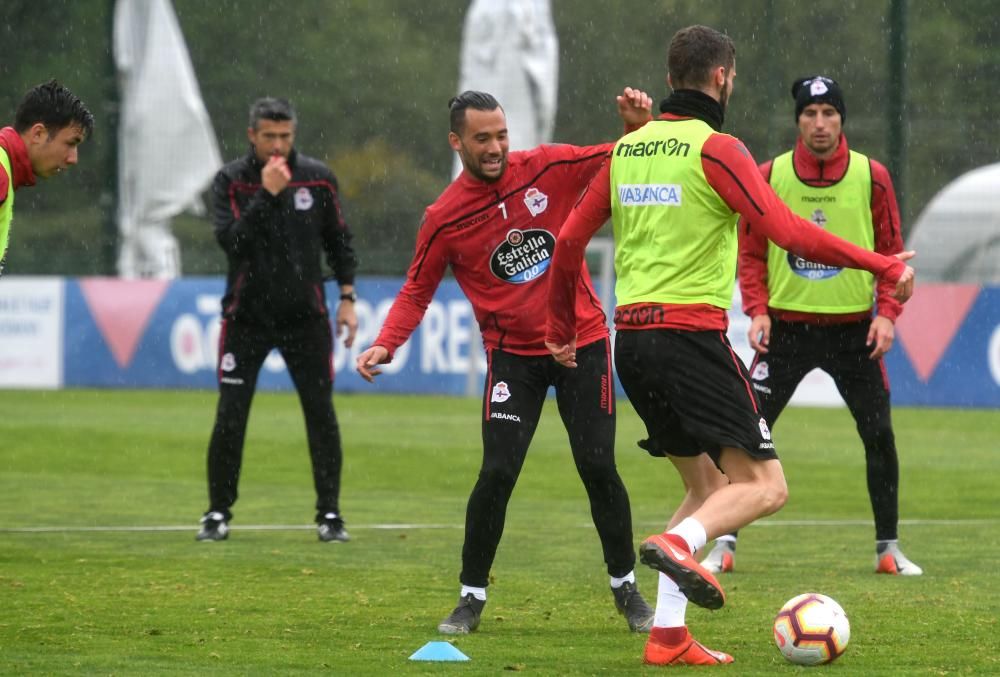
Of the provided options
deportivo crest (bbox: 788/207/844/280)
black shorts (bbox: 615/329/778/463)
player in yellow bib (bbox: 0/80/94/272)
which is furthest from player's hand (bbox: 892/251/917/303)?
player in yellow bib (bbox: 0/80/94/272)

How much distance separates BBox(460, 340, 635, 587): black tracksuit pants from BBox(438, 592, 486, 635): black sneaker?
76 mm

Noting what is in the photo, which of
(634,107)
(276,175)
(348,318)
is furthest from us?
(348,318)

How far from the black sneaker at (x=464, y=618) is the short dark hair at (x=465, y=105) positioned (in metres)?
1.81

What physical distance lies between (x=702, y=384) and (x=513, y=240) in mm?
1215

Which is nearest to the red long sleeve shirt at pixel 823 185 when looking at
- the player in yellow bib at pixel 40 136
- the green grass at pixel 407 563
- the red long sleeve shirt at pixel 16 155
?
the green grass at pixel 407 563

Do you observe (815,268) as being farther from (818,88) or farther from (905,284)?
(905,284)

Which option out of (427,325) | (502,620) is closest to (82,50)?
(427,325)

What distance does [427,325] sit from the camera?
2139cm

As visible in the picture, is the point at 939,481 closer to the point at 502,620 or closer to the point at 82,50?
the point at 502,620

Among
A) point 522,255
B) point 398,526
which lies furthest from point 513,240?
point 398,526

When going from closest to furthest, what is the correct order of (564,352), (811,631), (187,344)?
(811,631), (564,352), (187,344)

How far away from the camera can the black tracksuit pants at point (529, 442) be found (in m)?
7.11

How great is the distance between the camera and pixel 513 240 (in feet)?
23.7

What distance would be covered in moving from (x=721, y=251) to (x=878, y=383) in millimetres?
2571
